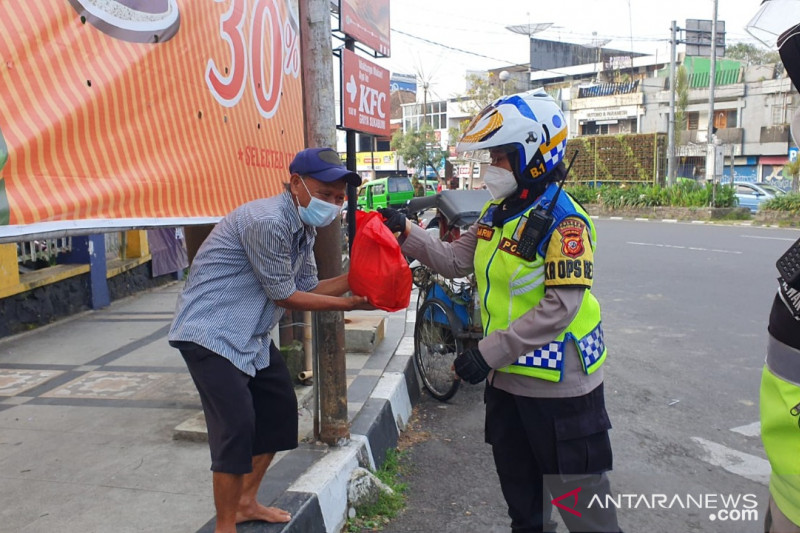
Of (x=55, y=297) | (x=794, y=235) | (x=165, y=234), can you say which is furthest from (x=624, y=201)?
(x=55, y=297)

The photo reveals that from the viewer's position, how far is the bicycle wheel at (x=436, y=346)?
16.5ft

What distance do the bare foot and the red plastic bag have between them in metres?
0.99

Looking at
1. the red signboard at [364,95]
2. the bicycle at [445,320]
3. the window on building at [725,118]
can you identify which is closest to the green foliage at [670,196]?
the window on building at [725,118]

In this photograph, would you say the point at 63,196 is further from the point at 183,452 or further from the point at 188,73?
the point at 183,452

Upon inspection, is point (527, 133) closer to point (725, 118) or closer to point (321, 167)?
point (321, 167)

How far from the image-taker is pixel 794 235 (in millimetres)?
15242

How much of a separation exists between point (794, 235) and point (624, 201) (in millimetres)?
9586

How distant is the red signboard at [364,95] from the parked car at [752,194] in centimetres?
2218

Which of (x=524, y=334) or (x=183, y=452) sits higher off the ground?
(x=524, y=334)

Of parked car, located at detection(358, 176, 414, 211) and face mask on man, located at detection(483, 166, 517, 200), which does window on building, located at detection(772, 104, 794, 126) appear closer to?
parked car, located at detection(358, 176, 414, 211)

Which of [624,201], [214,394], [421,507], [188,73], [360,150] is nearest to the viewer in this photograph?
[214,394]

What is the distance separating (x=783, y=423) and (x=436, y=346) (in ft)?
11.9

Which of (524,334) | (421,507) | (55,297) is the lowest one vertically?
(421,507)

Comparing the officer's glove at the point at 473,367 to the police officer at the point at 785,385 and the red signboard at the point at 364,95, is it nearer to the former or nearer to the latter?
the police officer at the point at 785,385
